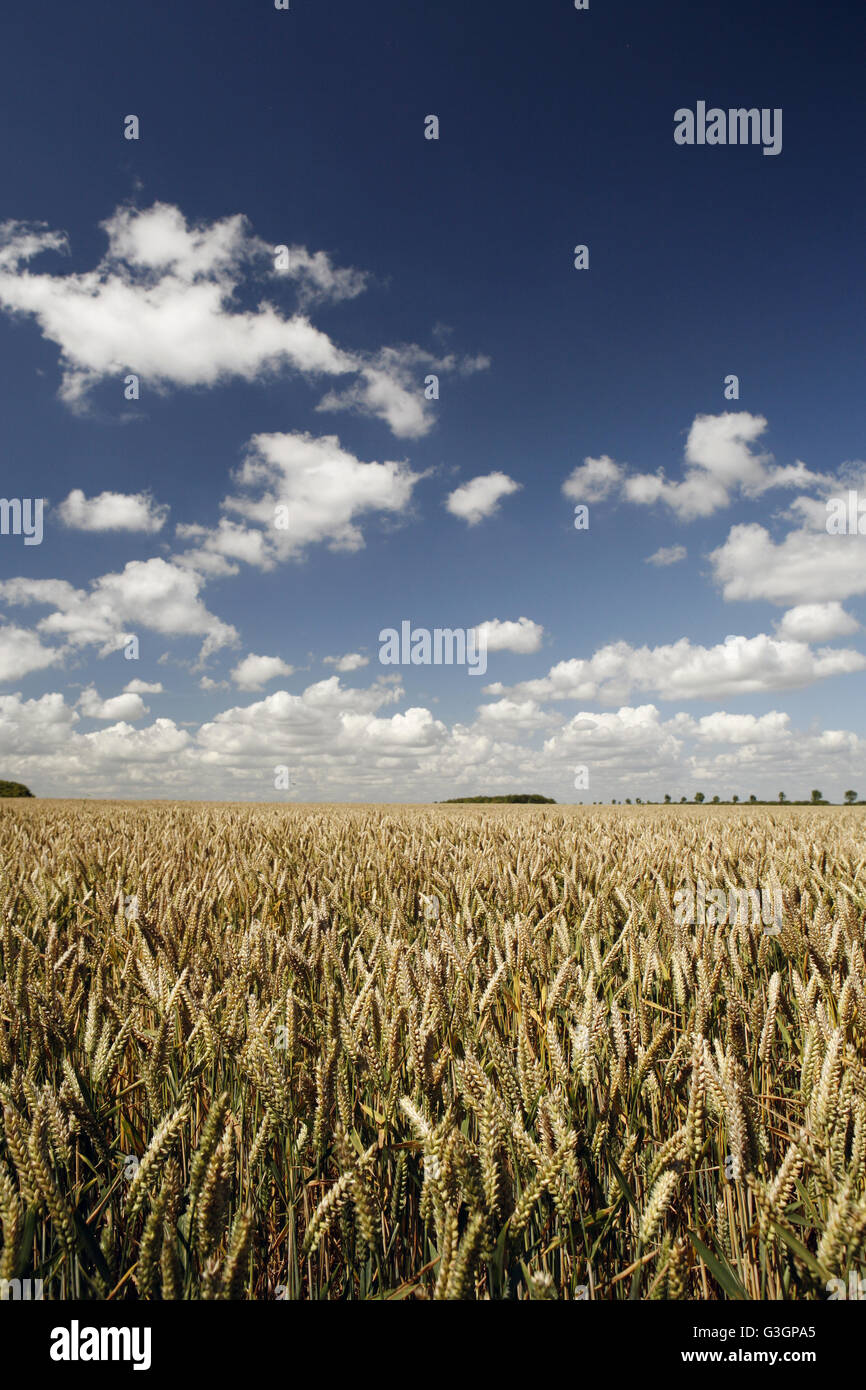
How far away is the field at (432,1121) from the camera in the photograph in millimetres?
851

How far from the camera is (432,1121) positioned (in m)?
1.19

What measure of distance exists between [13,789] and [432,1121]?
78.8 m

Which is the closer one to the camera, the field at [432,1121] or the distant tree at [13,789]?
the field at [432,1121]

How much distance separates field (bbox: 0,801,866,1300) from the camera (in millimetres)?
851

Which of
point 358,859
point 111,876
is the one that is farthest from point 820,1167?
point 111,876

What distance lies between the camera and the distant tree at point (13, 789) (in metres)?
65.1

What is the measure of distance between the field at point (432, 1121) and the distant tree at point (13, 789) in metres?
75.2

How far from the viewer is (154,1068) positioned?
3.94ft

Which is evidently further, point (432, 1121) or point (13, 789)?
point (13, 789)

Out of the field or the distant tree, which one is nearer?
the field

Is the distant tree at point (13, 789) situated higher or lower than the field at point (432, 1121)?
lower

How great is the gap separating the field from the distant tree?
75162 millimetres

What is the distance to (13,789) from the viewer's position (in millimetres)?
66688
